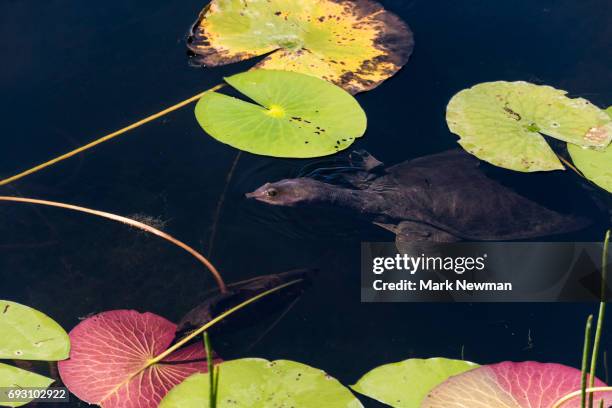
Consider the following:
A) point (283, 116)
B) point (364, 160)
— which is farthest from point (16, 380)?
point (364, 160)

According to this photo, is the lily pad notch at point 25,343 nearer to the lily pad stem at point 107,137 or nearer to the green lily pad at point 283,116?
the lily pad stem at point 107,137

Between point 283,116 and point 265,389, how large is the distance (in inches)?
69.9

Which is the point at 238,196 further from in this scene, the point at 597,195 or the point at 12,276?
the point at 597,195

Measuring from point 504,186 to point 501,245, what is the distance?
1.46ft

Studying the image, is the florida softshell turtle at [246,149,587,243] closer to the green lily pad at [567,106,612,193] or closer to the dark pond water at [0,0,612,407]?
the dark pond water at [0,0,612,407]

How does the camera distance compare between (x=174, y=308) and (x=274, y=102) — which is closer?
(x=174, y=308)

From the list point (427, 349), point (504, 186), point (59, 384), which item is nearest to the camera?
point (59, 384)

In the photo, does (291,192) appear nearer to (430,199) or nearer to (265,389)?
(430,199)

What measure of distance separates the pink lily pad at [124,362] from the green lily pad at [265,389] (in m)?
0.15

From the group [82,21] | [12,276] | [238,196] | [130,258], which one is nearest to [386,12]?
[238,196]

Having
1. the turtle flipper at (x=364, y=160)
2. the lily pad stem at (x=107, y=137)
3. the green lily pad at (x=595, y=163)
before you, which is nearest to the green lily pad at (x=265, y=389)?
the turtle flipper at (x=364, y=160)

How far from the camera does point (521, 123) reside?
13.0 ft

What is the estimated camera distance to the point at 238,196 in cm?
384

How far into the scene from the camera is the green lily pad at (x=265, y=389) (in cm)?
265
